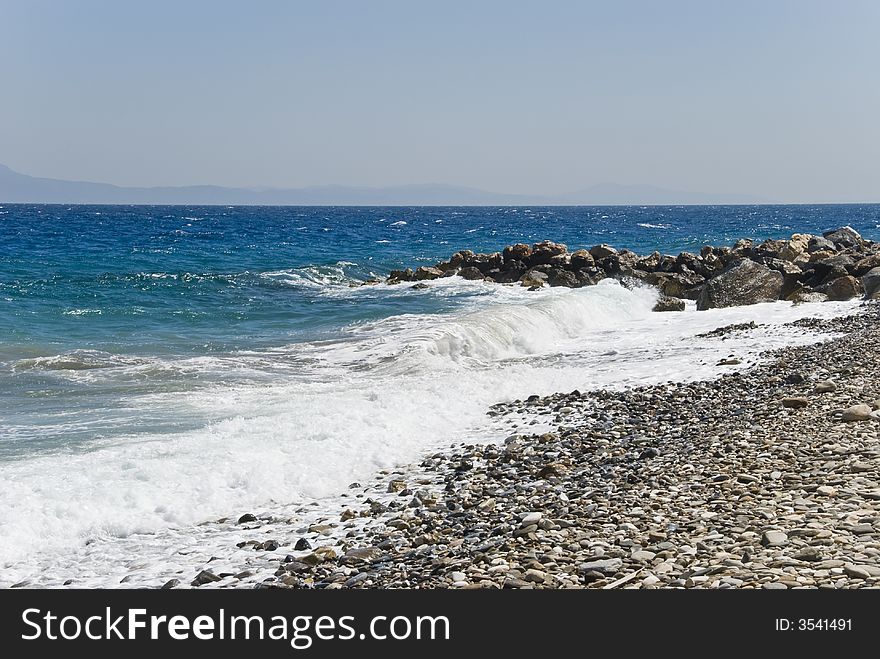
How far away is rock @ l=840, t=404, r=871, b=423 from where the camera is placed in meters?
9.09

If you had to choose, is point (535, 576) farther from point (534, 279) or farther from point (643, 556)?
→ point (534, 279)

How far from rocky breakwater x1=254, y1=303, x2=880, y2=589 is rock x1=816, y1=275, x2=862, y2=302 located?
14.8m

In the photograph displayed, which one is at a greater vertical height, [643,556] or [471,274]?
[471,274]

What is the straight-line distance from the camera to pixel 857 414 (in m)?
9.12

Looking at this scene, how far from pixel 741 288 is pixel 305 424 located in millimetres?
19233

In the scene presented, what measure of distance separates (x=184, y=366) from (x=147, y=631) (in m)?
12.3

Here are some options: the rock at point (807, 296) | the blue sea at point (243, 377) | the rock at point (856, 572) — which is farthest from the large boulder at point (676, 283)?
the rock at point (856, 572)

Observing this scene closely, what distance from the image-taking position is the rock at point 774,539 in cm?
575

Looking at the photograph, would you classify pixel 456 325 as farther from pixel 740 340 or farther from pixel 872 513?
pixel 872 513

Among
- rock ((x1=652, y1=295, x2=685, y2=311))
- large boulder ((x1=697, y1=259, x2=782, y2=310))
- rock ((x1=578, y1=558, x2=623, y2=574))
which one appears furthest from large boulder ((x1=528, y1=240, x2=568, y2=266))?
rock ((x1=578, y1=558, x2=623, y2=574))

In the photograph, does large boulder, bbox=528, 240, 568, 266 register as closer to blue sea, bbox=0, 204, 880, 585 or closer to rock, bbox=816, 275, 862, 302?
blue sea, bbox=0, 204, 880, 585

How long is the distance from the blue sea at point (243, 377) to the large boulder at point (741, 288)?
128 centimetres

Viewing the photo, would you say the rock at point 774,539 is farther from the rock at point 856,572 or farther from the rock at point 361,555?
the rock at point 361,555

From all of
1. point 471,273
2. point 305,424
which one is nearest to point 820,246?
point 471,273
